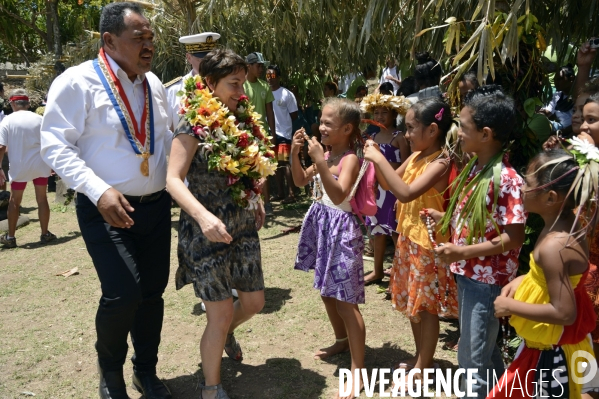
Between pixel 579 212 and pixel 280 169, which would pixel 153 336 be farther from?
pixel 280 169

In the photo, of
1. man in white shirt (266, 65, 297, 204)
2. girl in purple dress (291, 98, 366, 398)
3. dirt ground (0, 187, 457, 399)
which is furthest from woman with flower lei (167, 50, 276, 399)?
man in white shirt (266, 65, 297, 204)

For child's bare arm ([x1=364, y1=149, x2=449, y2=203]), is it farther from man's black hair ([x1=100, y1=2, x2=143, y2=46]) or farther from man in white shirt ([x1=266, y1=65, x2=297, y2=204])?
man in white shirt ([x1=266, y1=65, x2=297, y2=204])

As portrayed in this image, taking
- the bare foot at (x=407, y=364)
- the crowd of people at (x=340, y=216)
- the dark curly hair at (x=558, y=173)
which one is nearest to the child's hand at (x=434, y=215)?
the crowd of people at (x=340, y=216)

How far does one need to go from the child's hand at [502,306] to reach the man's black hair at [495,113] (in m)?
0.87

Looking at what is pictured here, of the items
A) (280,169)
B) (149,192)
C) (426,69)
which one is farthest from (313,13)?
(149,192)

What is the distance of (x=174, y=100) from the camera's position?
4.92 m

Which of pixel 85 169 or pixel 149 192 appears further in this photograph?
pixel 149 192

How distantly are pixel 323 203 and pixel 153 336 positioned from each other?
1451 millimetres

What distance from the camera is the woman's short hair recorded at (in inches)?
138

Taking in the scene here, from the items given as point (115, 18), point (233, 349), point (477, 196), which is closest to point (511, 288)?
point (477, 196)

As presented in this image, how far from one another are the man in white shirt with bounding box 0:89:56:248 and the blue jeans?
687 cm

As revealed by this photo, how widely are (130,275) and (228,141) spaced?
98 cm

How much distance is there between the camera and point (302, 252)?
4.05 meters

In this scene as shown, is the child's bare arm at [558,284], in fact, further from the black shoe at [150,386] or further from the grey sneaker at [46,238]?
the grey sneaker at [46,238]
